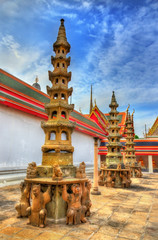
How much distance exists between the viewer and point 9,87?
36.2ft

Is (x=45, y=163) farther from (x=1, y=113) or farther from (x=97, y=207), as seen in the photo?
(x=1, y=113)

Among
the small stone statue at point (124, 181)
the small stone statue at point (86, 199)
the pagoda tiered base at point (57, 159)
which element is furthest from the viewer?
the small stone statue at point (124, 181)

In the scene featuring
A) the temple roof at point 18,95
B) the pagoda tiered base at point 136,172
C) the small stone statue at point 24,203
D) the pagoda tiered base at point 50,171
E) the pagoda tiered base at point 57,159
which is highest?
the temple roof at point 18,95

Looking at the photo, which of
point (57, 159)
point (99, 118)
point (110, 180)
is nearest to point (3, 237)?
point (57, 159)

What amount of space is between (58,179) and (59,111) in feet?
7.75

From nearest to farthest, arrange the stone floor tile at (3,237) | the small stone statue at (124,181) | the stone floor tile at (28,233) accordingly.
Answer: the stone floor tile at (3,237)
the stone floor tile at (28,233)
the small stone statue at (124,181)

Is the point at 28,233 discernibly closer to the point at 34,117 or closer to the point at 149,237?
the point at 149,237

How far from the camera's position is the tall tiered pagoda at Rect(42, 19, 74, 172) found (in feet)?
18.2

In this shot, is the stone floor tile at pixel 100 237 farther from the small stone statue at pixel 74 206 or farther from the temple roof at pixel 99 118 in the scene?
the temple roof at pixel 99 118

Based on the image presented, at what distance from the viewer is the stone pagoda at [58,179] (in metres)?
4.25

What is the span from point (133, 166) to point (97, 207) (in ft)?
37.0

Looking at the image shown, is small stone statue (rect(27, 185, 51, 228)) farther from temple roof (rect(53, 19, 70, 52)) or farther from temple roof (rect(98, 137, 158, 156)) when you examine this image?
temple roof (rect(98, 137, 158, 156))

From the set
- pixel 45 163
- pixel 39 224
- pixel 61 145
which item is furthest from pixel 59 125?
pixel 39 224

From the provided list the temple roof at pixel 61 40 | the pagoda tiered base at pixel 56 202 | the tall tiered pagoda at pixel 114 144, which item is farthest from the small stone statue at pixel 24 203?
the tall tiered pagoda at pixel 114 144
